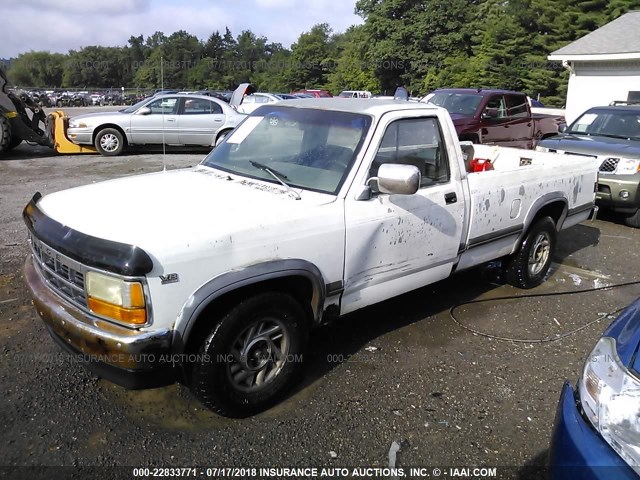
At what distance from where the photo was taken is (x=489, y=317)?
186 inches

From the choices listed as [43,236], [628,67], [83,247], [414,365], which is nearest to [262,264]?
[83,247]

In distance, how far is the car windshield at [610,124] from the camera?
9.00m

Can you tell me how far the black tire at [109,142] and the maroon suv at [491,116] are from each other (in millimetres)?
7320

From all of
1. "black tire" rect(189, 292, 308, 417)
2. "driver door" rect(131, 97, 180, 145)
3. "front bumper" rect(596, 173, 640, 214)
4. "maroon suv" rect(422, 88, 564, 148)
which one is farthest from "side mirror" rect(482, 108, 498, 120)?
"black tire" rect(189, 292, 308, 417)

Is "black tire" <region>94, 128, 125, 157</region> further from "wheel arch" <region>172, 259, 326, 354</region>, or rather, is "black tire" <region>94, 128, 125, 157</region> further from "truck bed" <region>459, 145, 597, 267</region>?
"wheel arch" <region>172, 259, 326, 354</region>

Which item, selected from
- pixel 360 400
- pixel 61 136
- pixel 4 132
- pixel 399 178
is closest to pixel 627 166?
pixel 399 178

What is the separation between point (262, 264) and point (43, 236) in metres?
1.23

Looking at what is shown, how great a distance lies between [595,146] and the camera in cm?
834

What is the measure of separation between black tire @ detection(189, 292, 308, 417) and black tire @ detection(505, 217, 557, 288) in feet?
9.02

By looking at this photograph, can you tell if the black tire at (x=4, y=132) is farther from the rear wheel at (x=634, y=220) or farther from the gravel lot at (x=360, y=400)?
the rear wheel at (x=634, y=220)

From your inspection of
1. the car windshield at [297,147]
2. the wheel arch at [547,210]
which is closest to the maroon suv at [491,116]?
the wheel arch at [547,210]

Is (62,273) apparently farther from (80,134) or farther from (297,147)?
(80,134)

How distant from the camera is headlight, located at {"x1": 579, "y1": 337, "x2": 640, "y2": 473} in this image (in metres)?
1.87

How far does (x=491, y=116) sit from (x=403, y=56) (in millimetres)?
42753
